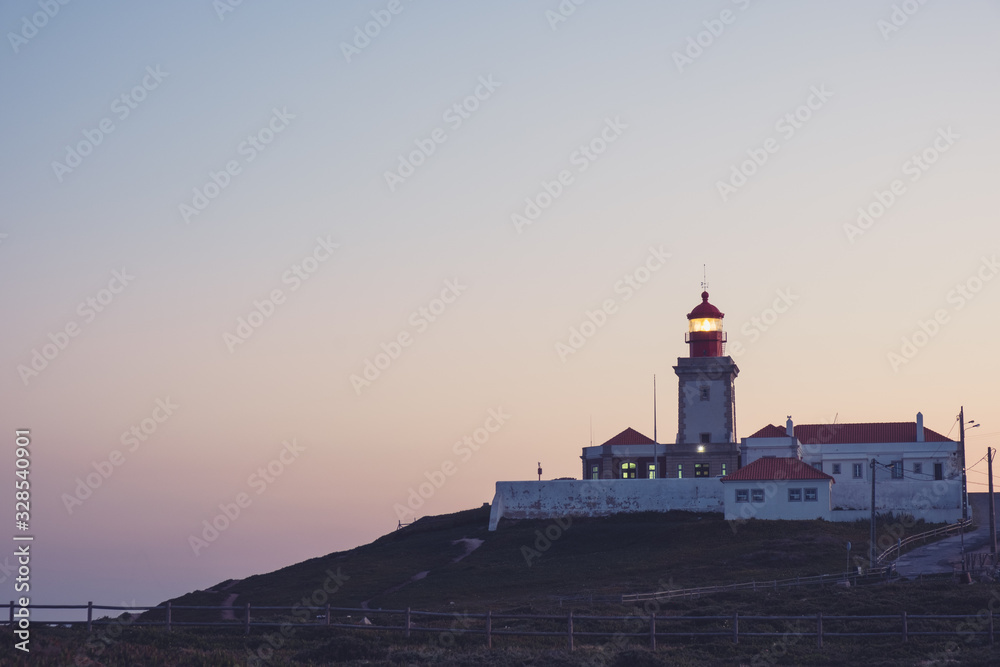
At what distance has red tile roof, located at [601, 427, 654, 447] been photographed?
8569 centimetres

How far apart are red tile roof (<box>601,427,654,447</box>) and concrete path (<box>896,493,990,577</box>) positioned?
74.7 feet

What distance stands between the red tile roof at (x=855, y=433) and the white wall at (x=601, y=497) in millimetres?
7845

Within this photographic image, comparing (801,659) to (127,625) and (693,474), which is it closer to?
(127,625)

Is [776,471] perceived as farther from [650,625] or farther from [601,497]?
[650,625]

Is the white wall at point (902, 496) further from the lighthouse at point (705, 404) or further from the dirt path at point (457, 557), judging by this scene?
the dirt path at point (457, 557)

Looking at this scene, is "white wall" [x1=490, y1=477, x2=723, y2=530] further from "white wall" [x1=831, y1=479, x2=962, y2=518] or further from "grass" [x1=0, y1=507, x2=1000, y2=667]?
"white wall" [x1=831, y1=479, x2=962, y2=518]

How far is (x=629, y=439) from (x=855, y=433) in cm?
1614

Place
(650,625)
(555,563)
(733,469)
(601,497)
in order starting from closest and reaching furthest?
(650,625)
(555,563)
(601,497)
(733,469)

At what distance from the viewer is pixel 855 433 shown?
272ft

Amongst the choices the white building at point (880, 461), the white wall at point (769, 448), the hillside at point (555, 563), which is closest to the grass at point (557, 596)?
the hillside at point (555, 563)

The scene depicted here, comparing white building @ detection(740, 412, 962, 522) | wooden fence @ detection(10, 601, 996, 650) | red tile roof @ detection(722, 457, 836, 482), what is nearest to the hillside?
red tile roof @ detection(722, 457, 836, 482)

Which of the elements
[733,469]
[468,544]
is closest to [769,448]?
[733,469]

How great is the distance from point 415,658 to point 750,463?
4973 centimetres

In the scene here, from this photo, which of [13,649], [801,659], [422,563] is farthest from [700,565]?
[13,649]
